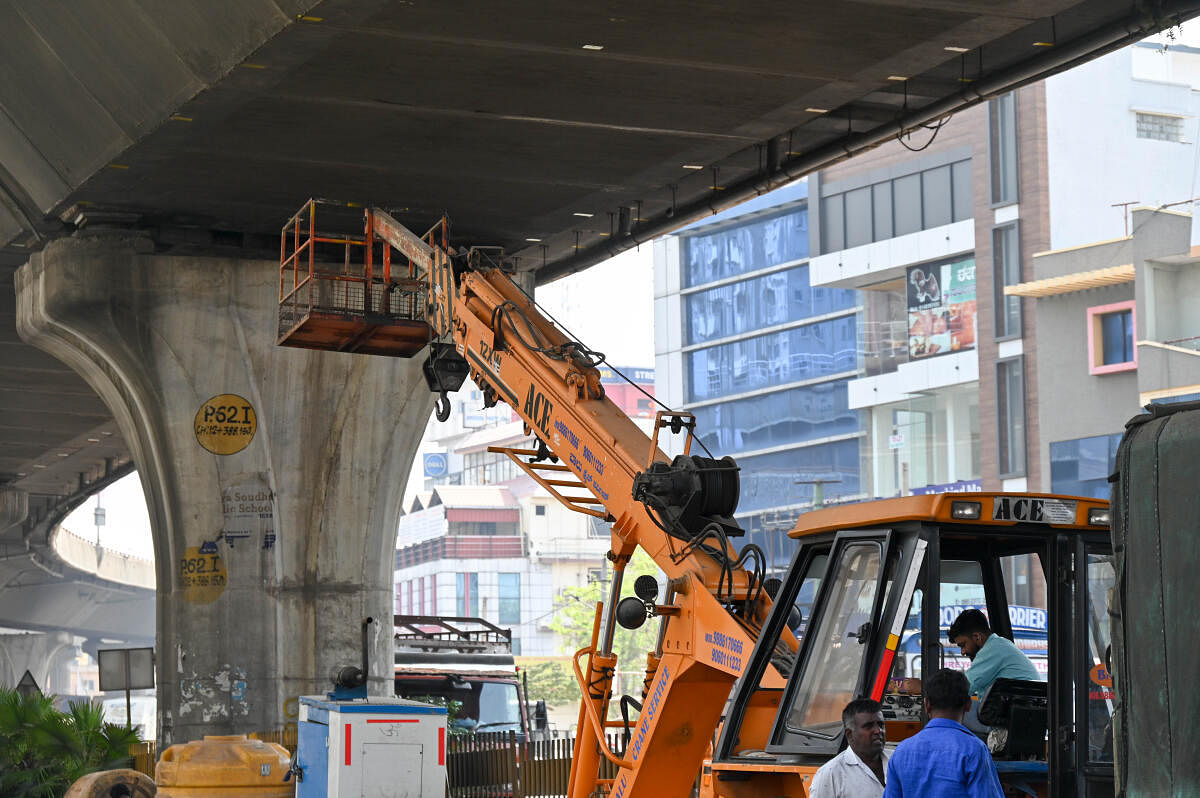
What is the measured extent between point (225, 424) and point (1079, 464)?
45233 millimetres

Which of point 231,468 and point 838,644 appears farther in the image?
point 231,468

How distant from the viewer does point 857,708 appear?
807 centimetres

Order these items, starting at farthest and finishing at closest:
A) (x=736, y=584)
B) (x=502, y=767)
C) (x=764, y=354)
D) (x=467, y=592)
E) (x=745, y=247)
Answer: (x=467, y=592) < (x=745, y=247) < (x=764, y=354) < (x=502, y=767) < (x=736, y=584)

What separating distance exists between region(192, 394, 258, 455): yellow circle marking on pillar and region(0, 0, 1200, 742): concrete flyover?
45 millimetres

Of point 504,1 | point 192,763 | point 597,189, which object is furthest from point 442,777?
point 597,189

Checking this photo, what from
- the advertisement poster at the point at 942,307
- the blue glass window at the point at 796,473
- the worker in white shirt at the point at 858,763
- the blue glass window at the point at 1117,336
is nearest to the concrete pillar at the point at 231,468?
the worker in white shirt at the point at 858,763

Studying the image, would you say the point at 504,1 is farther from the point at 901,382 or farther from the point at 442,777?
the point at 901,382

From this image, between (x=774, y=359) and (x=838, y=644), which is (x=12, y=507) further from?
(x=838, y=644)

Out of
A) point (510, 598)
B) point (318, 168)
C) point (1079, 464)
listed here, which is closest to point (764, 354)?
point (1079, 464)

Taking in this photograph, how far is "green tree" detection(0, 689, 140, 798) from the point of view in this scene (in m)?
20.1

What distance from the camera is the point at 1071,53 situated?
18.9 m

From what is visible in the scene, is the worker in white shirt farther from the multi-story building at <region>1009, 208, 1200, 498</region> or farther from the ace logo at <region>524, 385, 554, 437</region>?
the multi-story building at <region>1009, 208, 1200, 498</region>

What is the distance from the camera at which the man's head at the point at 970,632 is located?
9.07 m

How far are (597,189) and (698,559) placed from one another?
11139 mm
